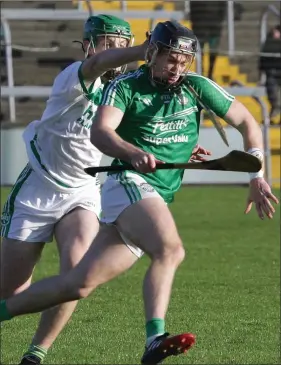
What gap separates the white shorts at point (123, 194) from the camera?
562cm

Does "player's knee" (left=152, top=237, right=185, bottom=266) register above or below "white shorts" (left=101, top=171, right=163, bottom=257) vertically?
below

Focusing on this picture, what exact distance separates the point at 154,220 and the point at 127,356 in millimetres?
1398

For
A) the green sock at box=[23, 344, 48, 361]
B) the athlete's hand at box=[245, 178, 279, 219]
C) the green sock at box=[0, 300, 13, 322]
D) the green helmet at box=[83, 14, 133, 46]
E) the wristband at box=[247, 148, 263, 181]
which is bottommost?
the green sock at box=[23, 344, 48, 361]

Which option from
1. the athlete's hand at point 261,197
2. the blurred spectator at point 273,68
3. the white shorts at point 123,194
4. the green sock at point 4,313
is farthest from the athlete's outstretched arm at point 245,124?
the blurred spectator at point 273,68

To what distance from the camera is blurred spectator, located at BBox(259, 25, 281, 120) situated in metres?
20.2

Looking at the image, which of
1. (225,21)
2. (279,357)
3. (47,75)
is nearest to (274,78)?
(225,21)

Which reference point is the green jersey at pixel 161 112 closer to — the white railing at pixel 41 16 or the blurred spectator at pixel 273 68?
the white railing at pixel 41 16

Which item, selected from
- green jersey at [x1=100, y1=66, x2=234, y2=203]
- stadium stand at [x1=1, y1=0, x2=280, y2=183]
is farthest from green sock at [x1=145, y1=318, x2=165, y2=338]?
stadium stand at [x1=1, y1=0, x2=280, y2=183]

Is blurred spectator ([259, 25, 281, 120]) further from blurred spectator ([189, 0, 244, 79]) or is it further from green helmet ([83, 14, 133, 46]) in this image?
green helmet ([83, 14, 133, 46])

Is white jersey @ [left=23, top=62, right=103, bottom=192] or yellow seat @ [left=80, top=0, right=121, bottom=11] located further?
yellow seat @ [left=80, top=0, right=121, bottom=11]

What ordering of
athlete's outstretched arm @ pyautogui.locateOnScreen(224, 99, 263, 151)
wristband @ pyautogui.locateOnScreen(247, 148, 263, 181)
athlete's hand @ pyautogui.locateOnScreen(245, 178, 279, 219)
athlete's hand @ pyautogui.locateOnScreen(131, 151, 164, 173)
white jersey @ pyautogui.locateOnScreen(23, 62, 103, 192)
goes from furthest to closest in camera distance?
white jersey @ pyautogui.locateOnScreen(23, 62, 103, 192), athlete's outstretched arm @ pyautogui.locateOnScreen(224, 99, 263, 151), wristband @ pyautogui.locateOnScreen(247, 148, 263, 181), athlete's hand @ pyautogui.locateOnScreen(245, 178, 279, 219), athlete's hand @ pyautogui.locateOnScreen(131, 151, 164, 173)

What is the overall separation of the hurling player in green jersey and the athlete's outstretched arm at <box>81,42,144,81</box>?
87 millimetres

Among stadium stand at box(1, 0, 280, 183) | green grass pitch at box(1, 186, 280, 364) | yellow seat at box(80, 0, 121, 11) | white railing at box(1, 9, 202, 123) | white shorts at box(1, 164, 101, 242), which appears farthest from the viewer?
yellow seat at box(80, 0, 121, 11)

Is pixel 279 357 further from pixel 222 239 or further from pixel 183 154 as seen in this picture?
pixel 222 239
